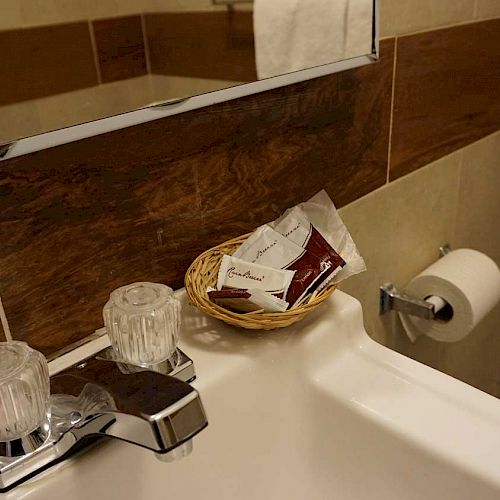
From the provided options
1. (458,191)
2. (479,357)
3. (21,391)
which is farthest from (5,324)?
(479,357)

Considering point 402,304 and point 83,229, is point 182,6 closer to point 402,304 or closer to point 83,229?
point 83,229

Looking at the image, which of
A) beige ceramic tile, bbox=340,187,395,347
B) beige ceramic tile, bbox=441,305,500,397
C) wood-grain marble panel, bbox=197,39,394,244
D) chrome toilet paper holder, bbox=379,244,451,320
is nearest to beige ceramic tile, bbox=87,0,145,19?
wood-grain marble panel, bbox=197,39,394,244

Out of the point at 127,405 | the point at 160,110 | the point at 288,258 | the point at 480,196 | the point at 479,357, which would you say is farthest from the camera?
the point at 479,357

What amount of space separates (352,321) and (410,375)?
78 millimetres

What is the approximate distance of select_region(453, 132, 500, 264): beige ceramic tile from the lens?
3.38 feet

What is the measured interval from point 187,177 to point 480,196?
0.64m

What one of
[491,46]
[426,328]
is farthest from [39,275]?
[491,46]

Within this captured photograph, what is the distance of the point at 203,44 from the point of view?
0.60 m

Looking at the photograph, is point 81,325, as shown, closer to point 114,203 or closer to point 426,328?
point 114,203

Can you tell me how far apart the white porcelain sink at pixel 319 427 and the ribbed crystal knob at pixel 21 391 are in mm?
56

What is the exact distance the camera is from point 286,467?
61 cm

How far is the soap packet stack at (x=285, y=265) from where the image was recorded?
0.59 m

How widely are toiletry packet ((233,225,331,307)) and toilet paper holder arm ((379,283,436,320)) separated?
328 millimetres

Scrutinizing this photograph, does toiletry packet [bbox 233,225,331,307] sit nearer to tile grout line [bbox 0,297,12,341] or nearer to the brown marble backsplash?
the brown marble backsplash
